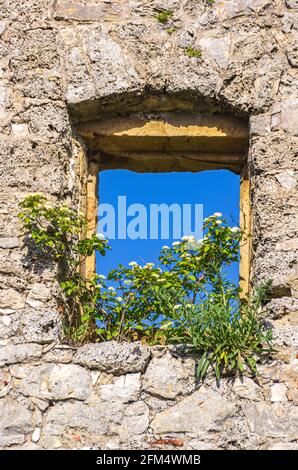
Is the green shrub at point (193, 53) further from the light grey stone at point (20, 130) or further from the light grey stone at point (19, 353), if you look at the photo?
the light grey stone at point (19, 353)

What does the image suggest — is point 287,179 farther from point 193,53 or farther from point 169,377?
point 169,377

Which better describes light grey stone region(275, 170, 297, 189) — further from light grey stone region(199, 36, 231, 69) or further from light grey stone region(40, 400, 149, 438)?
light grey stone region(40, 400, 149, 438)

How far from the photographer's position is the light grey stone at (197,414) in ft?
14.8

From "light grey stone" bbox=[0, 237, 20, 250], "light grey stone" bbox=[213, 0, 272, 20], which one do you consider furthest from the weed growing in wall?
"light grey stone" bbox=[213, 0, 272, 20]

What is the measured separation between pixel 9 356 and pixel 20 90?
169cm

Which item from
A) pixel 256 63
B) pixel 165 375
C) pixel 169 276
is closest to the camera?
pixel 165 375

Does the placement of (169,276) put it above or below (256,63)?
below

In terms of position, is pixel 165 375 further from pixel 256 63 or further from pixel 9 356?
pixel 256 63

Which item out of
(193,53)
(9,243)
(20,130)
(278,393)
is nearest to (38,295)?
(9,243)

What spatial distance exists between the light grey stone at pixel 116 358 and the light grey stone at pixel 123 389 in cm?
4

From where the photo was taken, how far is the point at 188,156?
18.9 ft

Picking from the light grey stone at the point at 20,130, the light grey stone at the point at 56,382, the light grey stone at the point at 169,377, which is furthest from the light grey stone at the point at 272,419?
the light grey stone at the point at 20,130
